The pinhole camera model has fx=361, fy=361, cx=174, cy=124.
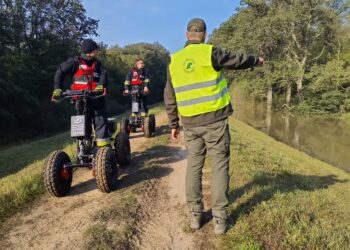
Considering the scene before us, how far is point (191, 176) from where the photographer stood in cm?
463

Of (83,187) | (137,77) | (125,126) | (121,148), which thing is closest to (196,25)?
(83,187)

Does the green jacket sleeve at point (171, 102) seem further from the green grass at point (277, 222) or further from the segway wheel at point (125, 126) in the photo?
the segway wheel at point (125, 126)

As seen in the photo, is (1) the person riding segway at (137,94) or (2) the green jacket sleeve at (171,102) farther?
(1) the person riding segway at (137,94)

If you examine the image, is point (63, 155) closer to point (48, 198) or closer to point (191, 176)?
point (48, 198)

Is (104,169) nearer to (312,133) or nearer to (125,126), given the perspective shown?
(125,126)

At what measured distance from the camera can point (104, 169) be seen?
5.67 metres

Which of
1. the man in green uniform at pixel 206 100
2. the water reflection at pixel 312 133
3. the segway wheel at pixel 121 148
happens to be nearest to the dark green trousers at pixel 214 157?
the man in green uniform at pixel 206 100

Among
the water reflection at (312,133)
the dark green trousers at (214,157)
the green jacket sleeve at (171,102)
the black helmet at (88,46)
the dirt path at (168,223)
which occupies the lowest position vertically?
the water reflection at (312,133)

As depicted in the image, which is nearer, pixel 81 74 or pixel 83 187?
pixel 83 187

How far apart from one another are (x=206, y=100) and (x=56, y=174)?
9.15 feet

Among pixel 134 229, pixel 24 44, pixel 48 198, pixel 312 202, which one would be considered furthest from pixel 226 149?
pixel 24 44

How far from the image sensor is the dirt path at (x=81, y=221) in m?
4.42

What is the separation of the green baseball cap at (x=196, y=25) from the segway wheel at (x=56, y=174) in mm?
2978

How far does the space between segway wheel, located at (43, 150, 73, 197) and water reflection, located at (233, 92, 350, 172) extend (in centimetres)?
1683
